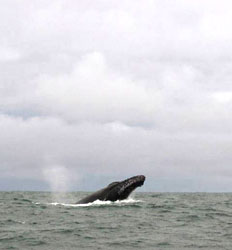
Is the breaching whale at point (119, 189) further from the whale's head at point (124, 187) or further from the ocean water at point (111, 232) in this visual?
the ocean water at point (111, 232)

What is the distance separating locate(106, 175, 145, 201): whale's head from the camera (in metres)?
32.8

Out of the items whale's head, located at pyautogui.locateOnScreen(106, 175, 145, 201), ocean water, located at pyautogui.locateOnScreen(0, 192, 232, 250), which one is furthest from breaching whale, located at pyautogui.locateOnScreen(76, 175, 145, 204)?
ocean water, located at pyautogui.locateOnScreen(0, 192, 232, 250)

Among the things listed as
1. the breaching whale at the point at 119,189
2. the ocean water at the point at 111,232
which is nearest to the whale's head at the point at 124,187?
the breaching whale at the point at 119,189

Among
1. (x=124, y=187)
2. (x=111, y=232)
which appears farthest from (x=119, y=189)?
(x=111, y=232)

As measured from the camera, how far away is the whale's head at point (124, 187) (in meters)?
32.8

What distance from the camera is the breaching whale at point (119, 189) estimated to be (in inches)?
1293

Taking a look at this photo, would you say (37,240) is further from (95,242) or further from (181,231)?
(181,231)

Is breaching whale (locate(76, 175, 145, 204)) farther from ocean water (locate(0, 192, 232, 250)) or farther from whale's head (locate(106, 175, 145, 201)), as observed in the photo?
ocean water (locate(0, 192, 232, 250))

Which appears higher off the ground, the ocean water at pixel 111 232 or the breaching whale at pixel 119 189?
the breaching whale at pixel 119 189

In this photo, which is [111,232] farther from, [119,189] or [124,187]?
[119,189]

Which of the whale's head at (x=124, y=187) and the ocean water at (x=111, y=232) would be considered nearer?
the ocean water at (x=111, y=232)

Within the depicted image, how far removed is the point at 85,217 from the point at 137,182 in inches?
306

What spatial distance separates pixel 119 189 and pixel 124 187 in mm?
438

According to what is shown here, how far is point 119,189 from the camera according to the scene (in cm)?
3319
